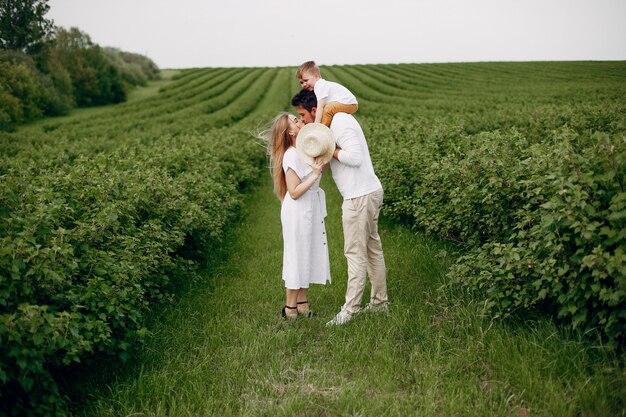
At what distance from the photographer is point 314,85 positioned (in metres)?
4.76

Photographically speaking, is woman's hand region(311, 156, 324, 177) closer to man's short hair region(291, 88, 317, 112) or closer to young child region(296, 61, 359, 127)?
young child region(296, 61, 359, 127)

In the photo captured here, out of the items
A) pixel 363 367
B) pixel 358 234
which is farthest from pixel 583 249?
pixel 358 234

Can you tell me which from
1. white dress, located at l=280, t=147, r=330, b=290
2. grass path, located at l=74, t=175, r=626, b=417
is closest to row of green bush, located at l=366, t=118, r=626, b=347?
grass path, located at l=74, t=175, r=626, b=417

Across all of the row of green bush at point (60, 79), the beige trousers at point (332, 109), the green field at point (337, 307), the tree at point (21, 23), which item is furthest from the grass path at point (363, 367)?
the tree at point (21, 23)

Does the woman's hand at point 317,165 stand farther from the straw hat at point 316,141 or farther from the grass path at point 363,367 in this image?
the grass path at point 363,367

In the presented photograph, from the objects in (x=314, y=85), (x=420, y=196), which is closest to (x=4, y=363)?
(x=314, y=85)

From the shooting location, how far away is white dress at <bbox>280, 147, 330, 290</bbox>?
471 centimetres

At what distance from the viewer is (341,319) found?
449 centimetres

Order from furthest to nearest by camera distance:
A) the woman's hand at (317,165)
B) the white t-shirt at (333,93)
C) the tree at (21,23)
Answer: the tree at (21,23)
the white t-shirt at (333,93)
the woman's hand at (317,165)

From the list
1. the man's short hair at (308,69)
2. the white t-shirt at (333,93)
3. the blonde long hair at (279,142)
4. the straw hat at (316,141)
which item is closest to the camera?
the straw hat at (316,141)

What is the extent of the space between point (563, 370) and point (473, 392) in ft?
2.15

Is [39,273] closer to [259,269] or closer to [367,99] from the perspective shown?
[259,269]

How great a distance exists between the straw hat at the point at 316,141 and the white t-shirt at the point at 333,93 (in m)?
0.46

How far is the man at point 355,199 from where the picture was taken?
4.32 m
